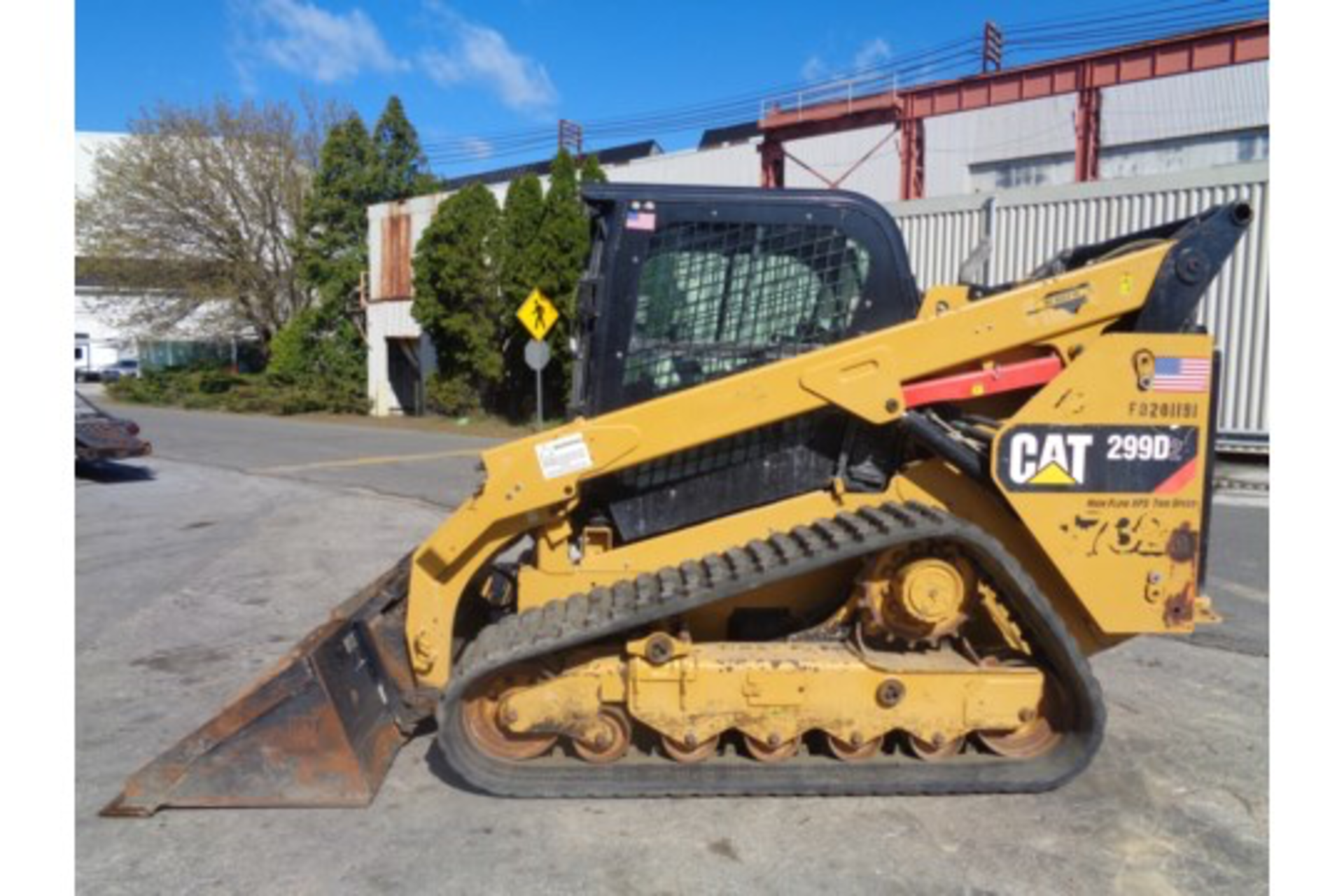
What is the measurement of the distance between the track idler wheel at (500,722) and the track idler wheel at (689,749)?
458 millimetres

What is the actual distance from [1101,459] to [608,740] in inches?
84.2

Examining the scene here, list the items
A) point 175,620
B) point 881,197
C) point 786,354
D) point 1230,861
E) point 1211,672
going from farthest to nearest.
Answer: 1. point 881,197
2. point 175,620
3. point 1211,672
4. point 786,354
5. point 1230,861

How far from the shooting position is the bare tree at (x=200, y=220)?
100ft

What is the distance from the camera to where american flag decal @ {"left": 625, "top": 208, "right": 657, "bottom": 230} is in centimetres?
367

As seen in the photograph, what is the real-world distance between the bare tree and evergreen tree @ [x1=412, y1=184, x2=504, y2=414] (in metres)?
11.5

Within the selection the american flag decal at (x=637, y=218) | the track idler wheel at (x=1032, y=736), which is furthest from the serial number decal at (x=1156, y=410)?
the american flag decal at (x=637, y=218)

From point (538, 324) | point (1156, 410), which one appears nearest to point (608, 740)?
point (1156, 410)

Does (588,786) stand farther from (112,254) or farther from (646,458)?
(112,254)

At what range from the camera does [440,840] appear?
315cm

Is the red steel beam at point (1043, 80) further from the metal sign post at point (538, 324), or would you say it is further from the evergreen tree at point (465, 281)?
the metal sign post at point (538, 324)

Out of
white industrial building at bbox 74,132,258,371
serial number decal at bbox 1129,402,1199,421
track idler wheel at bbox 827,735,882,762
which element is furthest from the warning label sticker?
white industrial building at bbox 74,132,258,371

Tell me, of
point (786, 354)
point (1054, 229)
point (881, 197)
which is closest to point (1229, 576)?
point (786, 354)

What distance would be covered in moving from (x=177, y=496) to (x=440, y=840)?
9.53 metres

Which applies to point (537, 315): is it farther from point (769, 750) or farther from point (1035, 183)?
point (769, 750)
